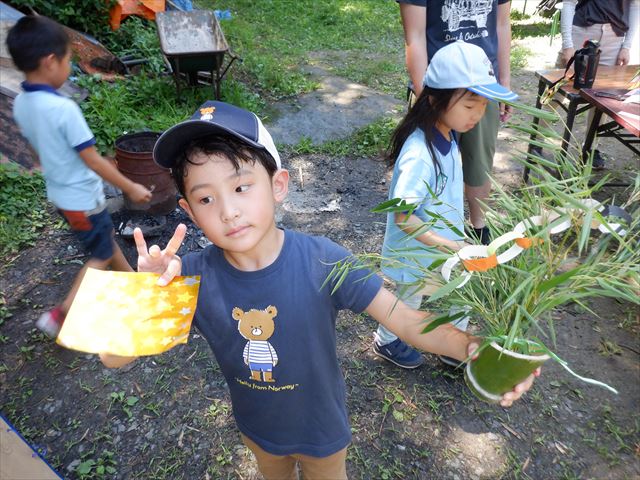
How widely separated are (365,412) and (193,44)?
15.8ft

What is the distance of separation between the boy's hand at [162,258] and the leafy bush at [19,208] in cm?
289

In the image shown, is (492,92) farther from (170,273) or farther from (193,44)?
(193,44)

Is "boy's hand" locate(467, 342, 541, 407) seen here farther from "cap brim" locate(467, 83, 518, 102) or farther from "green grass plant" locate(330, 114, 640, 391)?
"cap brim" locate(467, 83, 518, 102)

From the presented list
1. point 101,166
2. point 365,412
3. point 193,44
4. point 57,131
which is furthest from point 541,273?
point 193,44

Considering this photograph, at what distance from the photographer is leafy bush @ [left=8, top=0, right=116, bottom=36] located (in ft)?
18.6

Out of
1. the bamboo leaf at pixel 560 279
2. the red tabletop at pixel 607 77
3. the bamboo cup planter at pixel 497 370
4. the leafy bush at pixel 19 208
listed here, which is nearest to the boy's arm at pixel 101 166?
the leafy bush at pixel 19 208

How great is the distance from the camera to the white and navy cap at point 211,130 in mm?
1163

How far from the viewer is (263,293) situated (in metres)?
1.29

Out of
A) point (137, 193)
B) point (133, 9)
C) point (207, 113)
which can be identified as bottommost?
point (137, 193)

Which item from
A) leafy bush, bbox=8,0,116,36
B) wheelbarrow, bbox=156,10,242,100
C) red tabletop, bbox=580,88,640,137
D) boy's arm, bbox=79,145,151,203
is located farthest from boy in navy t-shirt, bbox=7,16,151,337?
leafy bush, bbox=8,0,116,36

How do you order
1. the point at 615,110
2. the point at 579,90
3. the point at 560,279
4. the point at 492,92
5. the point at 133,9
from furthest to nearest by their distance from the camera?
the point at 133,9 → the point at 579,90 → the point at 615,110 → the point at 492,92 → the point at 560,279

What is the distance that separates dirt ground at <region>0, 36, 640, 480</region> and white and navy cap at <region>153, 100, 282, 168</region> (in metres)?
1.20

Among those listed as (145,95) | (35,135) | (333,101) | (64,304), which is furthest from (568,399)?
(145,95)

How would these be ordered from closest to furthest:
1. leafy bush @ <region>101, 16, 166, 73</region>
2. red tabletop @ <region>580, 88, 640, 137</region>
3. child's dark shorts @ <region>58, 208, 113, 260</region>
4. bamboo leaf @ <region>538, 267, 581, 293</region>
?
bamboo leaf @ <region>538, 267, 581, 293</region>, child's dark shorts @ <region>58, 208, 113, 260</region>, red tabletop @ <region>580, 88, 640, 137</region>, leafy bush @ <region>101, 16, 166, 73</region>
